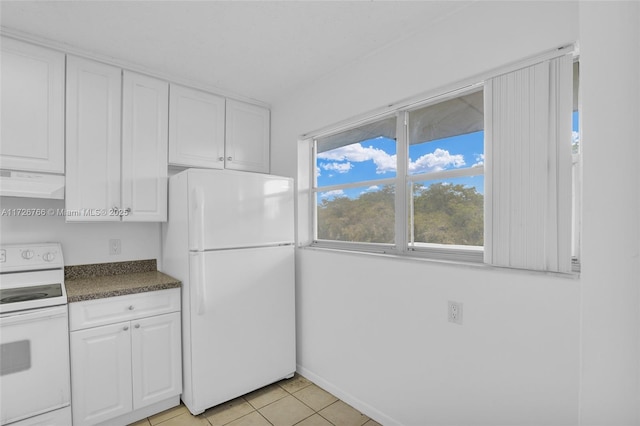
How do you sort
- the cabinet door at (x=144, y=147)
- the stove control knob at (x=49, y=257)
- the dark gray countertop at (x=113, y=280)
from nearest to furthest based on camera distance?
the dark gray countertop at (x=113, y=280)
the stove control knob at (x=49, y=257)
the cabinet door at (x=144, y=147)

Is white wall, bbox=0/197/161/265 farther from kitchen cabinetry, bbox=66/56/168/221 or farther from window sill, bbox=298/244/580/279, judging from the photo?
window sill, bbox=298/244/580/279

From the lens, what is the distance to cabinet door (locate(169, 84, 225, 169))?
2.54 meters

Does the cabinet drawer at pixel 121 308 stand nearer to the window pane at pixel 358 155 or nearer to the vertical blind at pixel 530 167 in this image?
the window pane at pixel 358 155

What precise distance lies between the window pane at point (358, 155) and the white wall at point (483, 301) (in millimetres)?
182

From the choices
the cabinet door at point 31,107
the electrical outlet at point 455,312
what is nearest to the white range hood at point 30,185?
the cabinet door at point 31,107

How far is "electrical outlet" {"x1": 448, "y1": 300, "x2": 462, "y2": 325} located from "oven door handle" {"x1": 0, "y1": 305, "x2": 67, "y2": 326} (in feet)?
7.17

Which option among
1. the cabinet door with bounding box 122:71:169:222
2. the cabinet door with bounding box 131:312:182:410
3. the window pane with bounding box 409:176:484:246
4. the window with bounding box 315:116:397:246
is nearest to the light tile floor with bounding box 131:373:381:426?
the cabinet door with bounding box 131:312:182:410

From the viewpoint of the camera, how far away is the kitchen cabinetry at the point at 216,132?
8.41 feet

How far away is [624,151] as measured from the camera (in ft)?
0.75

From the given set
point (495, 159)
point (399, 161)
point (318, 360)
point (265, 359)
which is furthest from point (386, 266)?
point (265, 359)

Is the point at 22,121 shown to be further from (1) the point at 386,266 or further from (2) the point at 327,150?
(1) the point at 386,266

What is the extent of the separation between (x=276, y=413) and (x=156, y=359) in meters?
0.89

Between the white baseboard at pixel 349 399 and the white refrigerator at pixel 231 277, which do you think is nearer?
the white baseboard at pixel 349 399

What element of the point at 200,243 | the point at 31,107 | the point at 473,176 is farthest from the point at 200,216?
the point at 473,176
